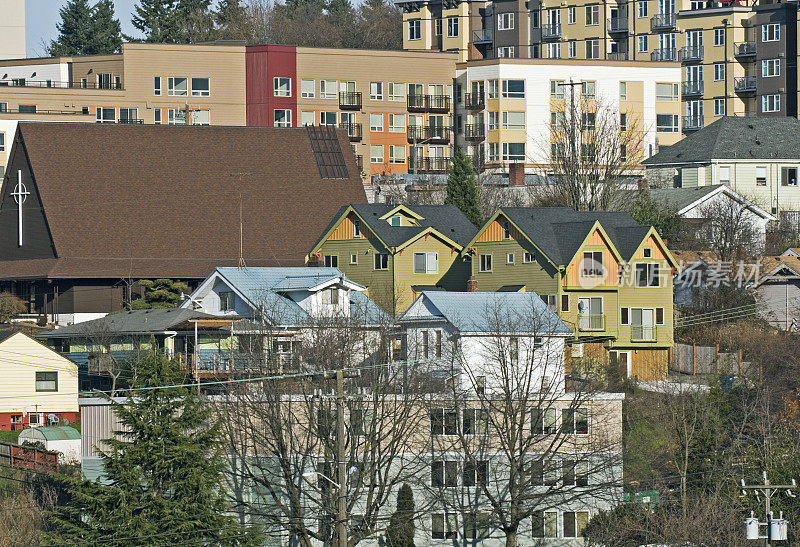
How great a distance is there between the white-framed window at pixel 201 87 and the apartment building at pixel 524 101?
17.3 meters

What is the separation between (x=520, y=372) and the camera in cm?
5875

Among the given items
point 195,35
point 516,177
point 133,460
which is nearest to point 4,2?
point 195,35

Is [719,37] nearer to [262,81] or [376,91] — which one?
[376,91]

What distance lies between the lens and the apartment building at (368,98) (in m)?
103

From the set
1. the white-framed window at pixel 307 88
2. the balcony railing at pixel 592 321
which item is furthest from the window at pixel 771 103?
the balcony railing at pixel 592 321

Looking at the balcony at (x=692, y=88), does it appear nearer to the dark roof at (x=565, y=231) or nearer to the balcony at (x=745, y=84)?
the balcony at (x=745, y=84)

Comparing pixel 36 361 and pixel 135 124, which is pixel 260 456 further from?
pixel 135 124

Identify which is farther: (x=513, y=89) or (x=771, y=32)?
(x=771, y=32)

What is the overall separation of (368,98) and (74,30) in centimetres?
3861

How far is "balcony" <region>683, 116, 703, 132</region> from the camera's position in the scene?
118 m

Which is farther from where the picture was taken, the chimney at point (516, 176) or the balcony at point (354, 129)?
the balcony at point (354, 129)

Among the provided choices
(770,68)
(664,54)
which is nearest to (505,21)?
(664,54)

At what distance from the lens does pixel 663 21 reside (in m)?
117

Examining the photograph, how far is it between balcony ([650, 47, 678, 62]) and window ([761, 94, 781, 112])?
7219 millimetres
